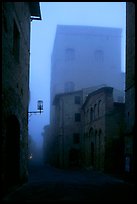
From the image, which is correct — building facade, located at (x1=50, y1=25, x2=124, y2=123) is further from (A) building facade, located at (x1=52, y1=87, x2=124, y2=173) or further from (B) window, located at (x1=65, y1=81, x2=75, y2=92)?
(A) building facade, located at (x1=52, y1=87, x2=124, y2=173)

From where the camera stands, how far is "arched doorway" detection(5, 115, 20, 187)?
41.2 feet

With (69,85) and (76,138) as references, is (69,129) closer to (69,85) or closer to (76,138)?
(76,138)

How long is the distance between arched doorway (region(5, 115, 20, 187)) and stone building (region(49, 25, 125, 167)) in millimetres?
30660

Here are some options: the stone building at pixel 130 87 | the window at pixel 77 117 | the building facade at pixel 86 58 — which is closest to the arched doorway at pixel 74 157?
the window at pixel 77 117

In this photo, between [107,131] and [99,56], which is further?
[99,56]

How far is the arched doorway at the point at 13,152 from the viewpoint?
495 inches

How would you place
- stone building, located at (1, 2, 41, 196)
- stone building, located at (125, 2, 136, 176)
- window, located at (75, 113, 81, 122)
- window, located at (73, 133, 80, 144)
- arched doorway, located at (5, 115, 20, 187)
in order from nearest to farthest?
stone building, located at (1, 2, 41, 196) → arched doorway, located at (5, 115, 20, 187) → stone building, located at (125, 2, 136, 176) → window, located at (73, 133, 80, 144) → window, located at (75, 113, 81, 122)

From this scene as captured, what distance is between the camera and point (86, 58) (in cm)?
4503

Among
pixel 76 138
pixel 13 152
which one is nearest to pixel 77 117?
pixel 76 138

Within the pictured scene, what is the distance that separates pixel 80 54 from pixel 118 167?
23.1m

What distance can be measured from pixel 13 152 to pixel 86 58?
110 feet

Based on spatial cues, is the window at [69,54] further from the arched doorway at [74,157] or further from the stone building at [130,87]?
the stone building at [130,87]

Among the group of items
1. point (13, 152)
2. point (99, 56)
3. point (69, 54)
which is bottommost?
point (13, 152)

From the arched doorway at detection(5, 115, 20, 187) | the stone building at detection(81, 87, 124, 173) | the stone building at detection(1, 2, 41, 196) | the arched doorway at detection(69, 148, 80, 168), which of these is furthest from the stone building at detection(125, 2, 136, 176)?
the arched doorway at detection(69, 148, 80, 168)
